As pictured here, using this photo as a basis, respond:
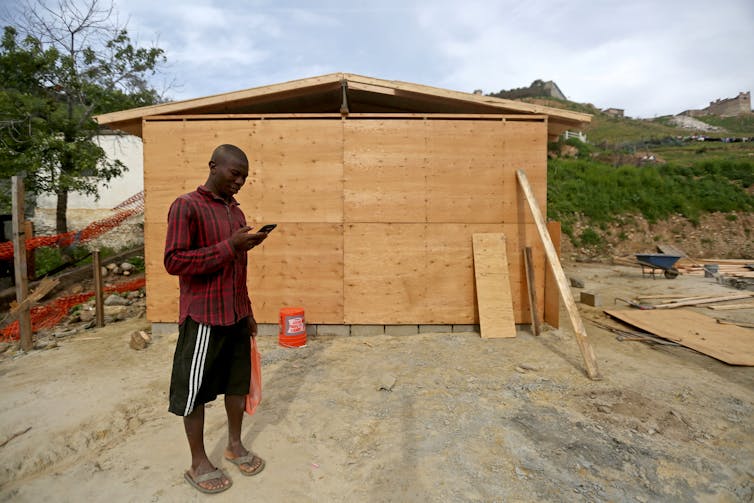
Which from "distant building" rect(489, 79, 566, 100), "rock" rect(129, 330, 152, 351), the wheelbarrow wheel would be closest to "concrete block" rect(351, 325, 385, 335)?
"rock" rect(129, 330, 152, 351)

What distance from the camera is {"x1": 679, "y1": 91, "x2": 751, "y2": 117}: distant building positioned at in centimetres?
5812

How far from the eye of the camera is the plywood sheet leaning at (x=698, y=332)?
5.46 m

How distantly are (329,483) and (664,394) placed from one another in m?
3.81

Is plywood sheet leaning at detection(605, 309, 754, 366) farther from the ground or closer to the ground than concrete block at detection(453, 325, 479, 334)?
closer to the ground

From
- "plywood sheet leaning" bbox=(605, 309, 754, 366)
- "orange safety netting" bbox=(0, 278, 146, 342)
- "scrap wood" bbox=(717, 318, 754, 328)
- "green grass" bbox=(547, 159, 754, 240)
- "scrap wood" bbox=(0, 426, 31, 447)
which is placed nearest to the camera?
"scrap wood" bbox=(0, 426, 31, 447)

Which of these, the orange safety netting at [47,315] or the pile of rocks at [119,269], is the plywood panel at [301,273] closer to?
the orange safety netting at [47,315]

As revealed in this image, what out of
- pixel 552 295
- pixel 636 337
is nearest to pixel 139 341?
pixel 552 295

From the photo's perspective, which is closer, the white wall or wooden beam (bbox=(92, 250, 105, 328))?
wooden beam (bbox=(92, 250, 105, 328))

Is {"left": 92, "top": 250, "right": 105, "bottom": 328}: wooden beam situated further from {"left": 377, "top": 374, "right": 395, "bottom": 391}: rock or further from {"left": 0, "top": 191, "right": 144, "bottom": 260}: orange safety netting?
{"left": 377, "top": 374, "right": 395, "bottom": 391}: rock

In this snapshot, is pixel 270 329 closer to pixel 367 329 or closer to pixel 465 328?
pixel 367 329

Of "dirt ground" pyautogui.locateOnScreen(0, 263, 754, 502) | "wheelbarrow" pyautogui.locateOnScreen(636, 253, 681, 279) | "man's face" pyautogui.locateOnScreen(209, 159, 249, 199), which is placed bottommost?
"dirt ground" pyautogui.locateOnScreen(0, 263, 754, 502)

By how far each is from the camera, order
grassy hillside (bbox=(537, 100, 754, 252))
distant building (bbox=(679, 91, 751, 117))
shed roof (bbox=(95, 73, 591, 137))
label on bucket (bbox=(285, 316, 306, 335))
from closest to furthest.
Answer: label on bucket (bbox=(285, 316, 306, 335)), shed roof (bbox=(95, 73, 591, 137)), grassy hillside (bbox=(537, 100, 754, 252)), distant building (bbox=(679, 91, 751, 117))

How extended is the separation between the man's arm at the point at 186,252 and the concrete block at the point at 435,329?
15.2 ft

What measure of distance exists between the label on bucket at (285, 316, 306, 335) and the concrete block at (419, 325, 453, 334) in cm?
202
